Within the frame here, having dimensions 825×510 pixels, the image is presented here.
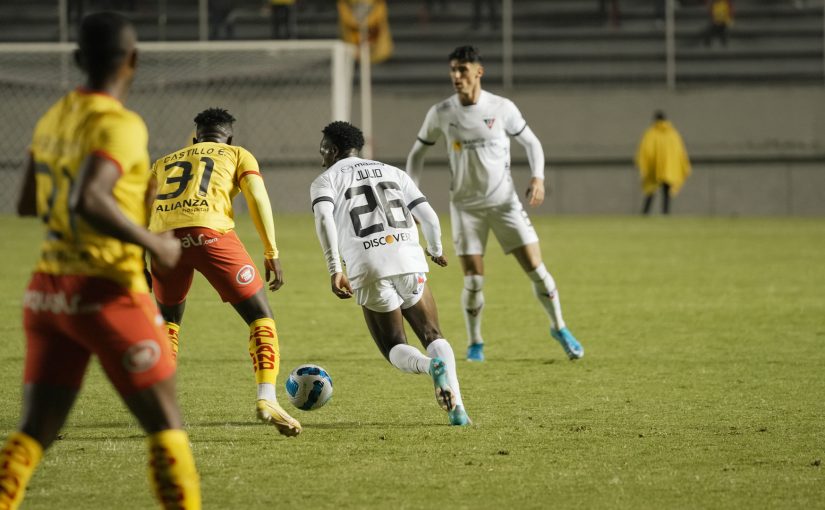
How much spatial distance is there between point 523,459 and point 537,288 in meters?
3.87

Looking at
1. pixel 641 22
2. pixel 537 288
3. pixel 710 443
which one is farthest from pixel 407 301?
pixel 641 22

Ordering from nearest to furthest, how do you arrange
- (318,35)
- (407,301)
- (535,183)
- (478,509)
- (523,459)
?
(478,509) < (523,459) < (407,301) < (535,183) < (318,35)


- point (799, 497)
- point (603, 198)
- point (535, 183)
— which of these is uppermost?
point (535, 183)

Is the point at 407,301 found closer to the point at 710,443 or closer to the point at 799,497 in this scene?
the point at 710,443

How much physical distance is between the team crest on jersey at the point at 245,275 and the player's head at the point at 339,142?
75 cm

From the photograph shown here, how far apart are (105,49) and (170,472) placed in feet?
4.27

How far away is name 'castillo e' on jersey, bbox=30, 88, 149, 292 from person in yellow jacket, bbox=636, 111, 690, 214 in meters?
22.9

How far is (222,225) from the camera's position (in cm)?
671

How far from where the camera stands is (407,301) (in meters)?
6.75

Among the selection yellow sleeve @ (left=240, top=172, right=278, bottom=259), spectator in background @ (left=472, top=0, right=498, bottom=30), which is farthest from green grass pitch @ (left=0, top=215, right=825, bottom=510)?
spectator in background @ (left=472, top=0, right=498, bottom=30)

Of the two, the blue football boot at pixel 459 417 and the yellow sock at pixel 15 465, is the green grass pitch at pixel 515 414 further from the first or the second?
the yellow sock at pixel 15 465

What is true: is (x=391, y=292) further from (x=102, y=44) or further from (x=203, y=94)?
(x=203, y=94)

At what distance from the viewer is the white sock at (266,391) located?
21.1ft

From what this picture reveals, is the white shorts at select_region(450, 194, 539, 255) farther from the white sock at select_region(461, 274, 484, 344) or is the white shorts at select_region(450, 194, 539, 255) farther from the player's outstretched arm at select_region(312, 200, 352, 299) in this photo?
the player's outstretched arm at select_region(312, 200, 352, 299)
